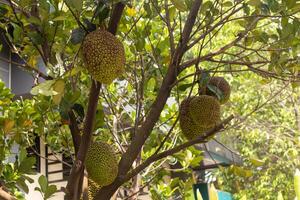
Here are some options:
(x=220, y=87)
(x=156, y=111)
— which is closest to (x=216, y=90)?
(x=220, y=87)

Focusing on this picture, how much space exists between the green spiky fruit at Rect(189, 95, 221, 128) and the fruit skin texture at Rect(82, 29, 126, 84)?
0.26 meters

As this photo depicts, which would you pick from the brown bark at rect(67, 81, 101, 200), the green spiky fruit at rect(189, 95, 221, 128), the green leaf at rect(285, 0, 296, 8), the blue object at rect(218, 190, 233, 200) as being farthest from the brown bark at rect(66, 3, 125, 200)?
the blue object at rect(218, 190, 233, 200)

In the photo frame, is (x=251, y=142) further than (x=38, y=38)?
Yes

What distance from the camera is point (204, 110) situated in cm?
108

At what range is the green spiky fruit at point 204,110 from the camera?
1077 millimetres

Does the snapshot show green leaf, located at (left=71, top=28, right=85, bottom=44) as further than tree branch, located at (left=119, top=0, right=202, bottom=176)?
No

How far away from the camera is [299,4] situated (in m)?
1.12

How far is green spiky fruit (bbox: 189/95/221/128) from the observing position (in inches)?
42.4

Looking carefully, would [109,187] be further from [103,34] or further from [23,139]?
[23,139]

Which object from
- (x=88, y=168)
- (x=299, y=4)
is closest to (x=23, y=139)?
(x=88, y=168)

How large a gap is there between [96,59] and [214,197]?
4.56 ft

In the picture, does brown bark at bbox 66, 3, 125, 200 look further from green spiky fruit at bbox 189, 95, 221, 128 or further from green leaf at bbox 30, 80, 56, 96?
green spiky fruit at bbox 189, 95, 221, 128

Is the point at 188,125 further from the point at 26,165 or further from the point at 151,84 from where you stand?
the point at 151,84

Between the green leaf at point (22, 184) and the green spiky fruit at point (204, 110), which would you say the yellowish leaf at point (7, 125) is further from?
the green spiky fruit at point (204, 110)
